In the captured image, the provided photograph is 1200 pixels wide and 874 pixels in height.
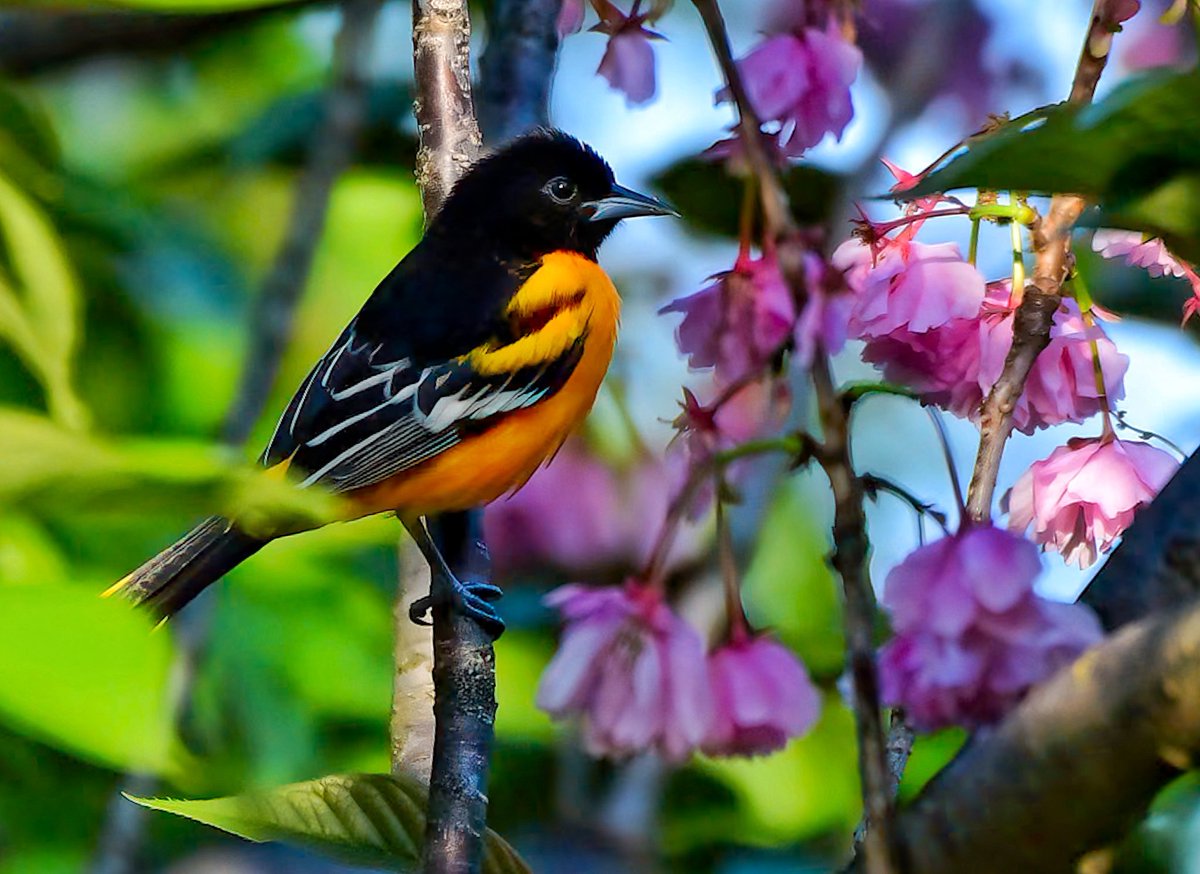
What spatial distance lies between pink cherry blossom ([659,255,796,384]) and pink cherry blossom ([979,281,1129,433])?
8.9 inches

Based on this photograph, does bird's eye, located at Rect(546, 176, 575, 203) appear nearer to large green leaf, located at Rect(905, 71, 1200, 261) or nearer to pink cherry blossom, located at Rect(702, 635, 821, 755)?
pink cherry blossom, located at Rect(702, 635, 821, 755)

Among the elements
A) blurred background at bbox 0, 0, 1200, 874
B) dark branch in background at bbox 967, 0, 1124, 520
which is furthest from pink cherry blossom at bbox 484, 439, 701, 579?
dark branch in background at bbox 967, 0, 1124, 520

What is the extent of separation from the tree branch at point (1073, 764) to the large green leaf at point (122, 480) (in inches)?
19.2

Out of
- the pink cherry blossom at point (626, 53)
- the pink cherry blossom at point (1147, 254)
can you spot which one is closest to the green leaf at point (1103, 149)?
the pink cherry blossom at point (1147, 254)

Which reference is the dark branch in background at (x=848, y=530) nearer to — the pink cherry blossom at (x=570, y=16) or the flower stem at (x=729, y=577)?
the flower stem at (x=729, y=577)

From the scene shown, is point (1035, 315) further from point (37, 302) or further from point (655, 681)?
point (37, 302)

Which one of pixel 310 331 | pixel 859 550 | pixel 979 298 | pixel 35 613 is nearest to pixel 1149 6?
pixel 310 331

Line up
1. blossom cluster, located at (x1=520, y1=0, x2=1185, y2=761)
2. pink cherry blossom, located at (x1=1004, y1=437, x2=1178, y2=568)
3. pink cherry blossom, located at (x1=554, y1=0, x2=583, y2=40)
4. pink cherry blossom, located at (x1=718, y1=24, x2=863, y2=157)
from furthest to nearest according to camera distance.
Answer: pink cherry blossom, located at (x1=554, y1=0, x2=583, y2=40), pink cherry blossom, located at (x1=718, y1=24, x2=863, y2=157), pink cherry blossom, located at (x1=1004, y1=437, x2=1178, y2=568), blossom cluster, located at (x1=520, y1=0, x2=1185, y2=761)

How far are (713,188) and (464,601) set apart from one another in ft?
3.58

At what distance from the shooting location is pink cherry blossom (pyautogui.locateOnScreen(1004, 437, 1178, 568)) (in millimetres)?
1647

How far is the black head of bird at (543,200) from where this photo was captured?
295 cm

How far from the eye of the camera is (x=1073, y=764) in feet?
2.94

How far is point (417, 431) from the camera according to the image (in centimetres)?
282

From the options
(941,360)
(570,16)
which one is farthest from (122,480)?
(570,16)
